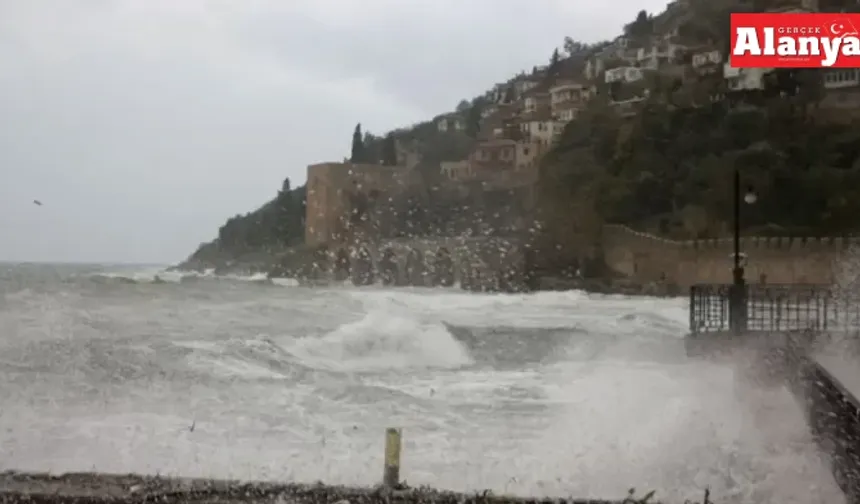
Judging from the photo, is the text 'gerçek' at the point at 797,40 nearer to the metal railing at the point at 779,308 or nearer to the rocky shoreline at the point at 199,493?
the metal railing at the point at 779,308

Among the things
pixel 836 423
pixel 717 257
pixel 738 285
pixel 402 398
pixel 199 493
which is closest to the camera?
pixel 199 493

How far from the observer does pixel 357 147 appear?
8.44m

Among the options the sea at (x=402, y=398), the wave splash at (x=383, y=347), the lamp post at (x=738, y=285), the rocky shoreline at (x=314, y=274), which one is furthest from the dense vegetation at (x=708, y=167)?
the wave splash at (x=383, y=347)

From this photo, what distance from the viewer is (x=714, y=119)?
29.1 feet

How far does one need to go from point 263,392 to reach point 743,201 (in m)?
5.83

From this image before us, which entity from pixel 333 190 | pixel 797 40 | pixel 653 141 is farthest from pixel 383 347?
pixel 653 141

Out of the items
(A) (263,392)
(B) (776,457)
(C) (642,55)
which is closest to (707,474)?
(B) (776,457)

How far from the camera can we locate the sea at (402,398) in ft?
11.1

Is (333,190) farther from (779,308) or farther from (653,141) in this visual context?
(779,308)

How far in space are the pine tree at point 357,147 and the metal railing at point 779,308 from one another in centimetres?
392

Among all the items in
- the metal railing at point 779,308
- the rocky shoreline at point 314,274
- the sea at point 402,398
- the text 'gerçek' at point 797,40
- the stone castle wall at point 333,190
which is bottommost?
the sea at point 402,398

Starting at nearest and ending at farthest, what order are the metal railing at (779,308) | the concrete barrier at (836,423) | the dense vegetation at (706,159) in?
the concrete barrier at (836,423) → the metal railing at (779,308) → the dense vegetation at (706,159)

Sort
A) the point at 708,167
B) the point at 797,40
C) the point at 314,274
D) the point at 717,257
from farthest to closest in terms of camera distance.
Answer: the point at 314,274
the point at 708,167
the point at 717,257
the point at 797,40

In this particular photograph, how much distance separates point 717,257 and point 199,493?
7.06 m
